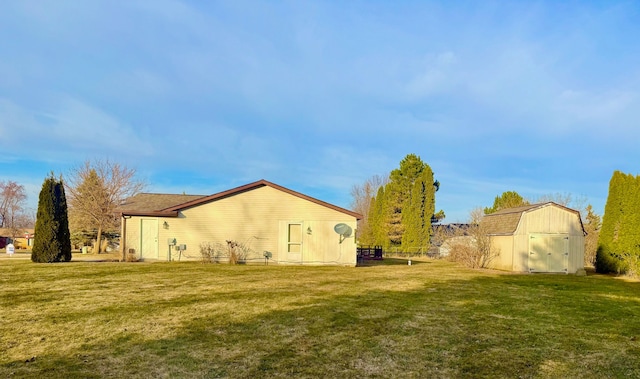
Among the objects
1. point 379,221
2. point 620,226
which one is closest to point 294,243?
point 620,226

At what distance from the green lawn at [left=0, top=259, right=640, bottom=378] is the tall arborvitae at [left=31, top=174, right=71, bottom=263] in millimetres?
6456

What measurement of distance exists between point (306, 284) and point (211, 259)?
819 cm

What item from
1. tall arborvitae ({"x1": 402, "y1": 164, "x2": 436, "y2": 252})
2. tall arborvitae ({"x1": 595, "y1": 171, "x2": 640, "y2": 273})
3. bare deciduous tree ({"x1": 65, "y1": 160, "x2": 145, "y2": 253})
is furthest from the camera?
tall arborvitae ({"x1": 402, "y1": 164, "x2": 436, "y2": 252})

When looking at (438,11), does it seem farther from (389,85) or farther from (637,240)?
(637,240)

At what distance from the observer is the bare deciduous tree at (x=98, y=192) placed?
2673cm

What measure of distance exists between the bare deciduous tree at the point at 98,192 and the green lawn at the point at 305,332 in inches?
718

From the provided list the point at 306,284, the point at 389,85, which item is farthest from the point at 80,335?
the point at 389,85

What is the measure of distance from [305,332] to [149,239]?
48.5ft

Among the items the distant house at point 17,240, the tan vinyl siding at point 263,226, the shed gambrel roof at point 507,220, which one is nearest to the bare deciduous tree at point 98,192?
the tan vinyl siding at point 263,226

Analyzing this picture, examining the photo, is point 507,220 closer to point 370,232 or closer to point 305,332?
point 305,332

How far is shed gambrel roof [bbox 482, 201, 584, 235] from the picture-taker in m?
18.0

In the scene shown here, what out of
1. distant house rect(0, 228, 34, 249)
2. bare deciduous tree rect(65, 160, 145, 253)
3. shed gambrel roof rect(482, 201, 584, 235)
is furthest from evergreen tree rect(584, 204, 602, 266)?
distant house rect(0, 228, 34, 249)

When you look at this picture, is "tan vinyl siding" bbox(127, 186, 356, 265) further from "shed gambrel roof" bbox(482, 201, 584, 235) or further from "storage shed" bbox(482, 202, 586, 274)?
"storage shed" bbox(482, 202, 586, 274)

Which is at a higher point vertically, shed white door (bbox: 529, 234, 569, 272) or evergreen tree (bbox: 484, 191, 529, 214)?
evergreen tree (bbox: 484, 191, 529, 214)
